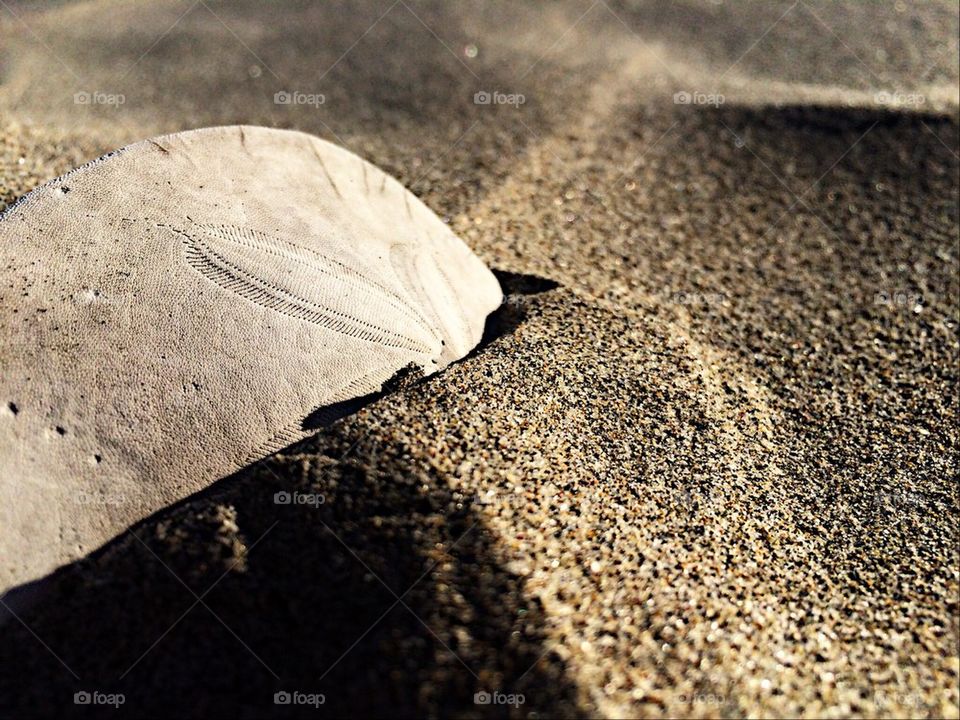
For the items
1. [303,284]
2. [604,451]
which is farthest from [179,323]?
[604,451]

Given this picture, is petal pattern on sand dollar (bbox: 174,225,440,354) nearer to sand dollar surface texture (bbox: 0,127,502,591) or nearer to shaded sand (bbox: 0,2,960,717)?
sand dollar surface texture (bbox: 0,127,502,591)

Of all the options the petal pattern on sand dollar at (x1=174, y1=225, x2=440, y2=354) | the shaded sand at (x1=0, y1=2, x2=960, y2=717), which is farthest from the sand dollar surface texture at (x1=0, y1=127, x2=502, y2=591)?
the shaded sand at (x1=0, y1=2, x2=960, y2=717)

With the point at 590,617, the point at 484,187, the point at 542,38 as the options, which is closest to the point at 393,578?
the point at 590,617

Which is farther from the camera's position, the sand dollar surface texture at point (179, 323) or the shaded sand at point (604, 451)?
the sand dollar surface texture at point (179, 323)

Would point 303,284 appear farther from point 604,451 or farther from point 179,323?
point 604,451

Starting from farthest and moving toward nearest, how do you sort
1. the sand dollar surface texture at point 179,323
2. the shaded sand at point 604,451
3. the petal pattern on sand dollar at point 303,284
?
the petal pattern on sand dollar at point 303,284 → the sand dollar surface texture at point 179,323 → the shaded sand at point 604,451

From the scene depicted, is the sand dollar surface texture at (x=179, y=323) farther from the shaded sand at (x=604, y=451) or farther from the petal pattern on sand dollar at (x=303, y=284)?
the shaded sand at (x=604, y=451)

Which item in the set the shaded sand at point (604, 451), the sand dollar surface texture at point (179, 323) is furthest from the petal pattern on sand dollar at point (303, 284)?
the shaded sand at point (604, 451)
